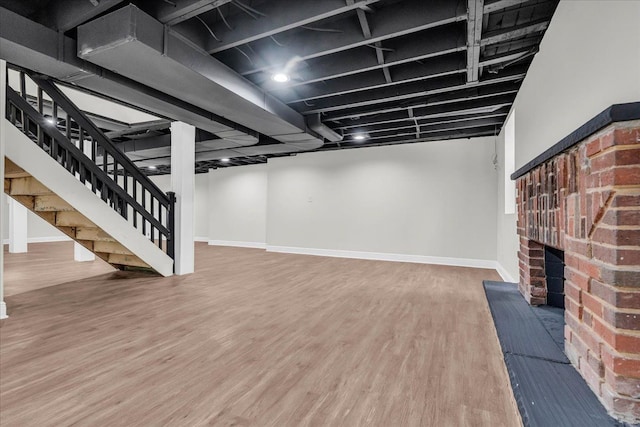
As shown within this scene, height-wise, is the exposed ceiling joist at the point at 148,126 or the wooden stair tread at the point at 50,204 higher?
the exposed ceiling joist at the point at 148,126

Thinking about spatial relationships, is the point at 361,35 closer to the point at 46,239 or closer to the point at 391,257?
the point at 391,257

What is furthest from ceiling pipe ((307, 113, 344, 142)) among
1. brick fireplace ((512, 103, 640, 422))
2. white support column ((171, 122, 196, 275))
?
brick fireplace ((512, 103, 640, 422))

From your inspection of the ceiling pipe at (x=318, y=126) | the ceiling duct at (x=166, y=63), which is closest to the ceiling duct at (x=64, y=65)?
the ceiling duct at (x=166, y=63)

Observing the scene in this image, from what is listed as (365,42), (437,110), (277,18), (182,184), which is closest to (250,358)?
(277,18)

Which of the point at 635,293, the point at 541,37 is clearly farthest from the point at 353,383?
the point at 541,37

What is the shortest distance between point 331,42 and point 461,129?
3749mm

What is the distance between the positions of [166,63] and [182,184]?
2461 mm

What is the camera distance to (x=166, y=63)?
107 inches

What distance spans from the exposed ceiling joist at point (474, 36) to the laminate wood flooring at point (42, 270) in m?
5.68

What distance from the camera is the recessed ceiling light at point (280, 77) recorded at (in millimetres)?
3400

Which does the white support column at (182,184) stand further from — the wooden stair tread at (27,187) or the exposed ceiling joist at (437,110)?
the exposed ceiling joist at (437,110)

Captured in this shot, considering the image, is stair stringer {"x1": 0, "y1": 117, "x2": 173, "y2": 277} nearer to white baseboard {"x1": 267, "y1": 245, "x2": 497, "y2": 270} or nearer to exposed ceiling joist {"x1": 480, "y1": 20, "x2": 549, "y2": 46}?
white baseboard {"x1": 267, "y1": 245, "x2": 497, "y2": 270}

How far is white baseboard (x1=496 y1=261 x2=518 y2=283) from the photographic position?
14.0 ft

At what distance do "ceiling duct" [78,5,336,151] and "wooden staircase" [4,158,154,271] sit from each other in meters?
1.56
